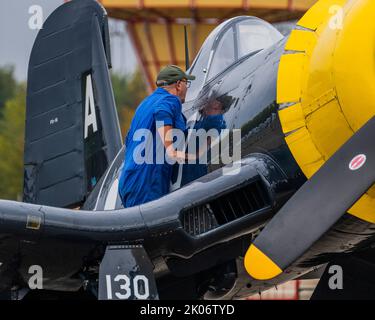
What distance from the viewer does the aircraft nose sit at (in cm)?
630

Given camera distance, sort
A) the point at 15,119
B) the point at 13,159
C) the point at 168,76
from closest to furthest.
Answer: the point at 168,76
the point at 13,159
the point at 15,119

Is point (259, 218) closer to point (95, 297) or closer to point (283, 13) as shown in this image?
point (95, 297)

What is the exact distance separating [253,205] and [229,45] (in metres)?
1.64

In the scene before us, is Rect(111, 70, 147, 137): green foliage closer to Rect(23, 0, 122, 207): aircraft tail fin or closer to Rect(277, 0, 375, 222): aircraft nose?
Rect(23, 0, 122, 207): aircraft tail fin

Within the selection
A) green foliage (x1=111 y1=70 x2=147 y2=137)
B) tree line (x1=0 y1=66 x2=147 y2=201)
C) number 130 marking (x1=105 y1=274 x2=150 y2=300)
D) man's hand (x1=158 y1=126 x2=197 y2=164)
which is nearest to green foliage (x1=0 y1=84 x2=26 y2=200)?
tree line (x1=0 y1=66 x2=147 y2=201)

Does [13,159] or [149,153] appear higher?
[149,153]

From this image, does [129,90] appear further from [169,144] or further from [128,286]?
[128,286]

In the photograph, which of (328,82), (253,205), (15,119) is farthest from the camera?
(15,119)

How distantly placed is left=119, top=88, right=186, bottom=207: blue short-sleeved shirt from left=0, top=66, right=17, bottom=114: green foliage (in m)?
63.1

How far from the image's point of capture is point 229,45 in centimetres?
813

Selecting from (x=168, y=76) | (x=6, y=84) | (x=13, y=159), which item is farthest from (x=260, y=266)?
(x=6, y=84)

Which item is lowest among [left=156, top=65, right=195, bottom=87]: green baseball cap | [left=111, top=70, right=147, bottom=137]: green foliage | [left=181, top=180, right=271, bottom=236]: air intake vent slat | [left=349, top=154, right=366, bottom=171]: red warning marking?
[left=111, top=70, right=147, bottom=137]: green foliage

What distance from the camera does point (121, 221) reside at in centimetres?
693
